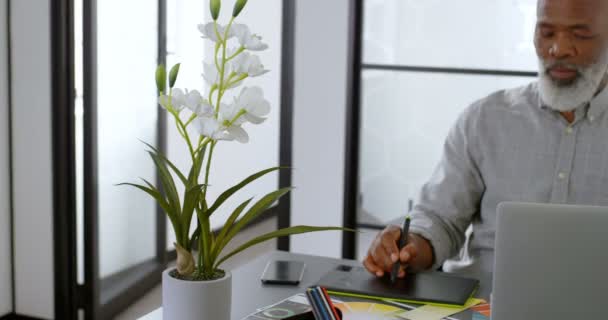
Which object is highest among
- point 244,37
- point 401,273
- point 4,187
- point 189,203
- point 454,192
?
point 244,37

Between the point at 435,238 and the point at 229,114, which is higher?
the point at 229,114

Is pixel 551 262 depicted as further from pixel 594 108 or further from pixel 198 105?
pixel 594 108

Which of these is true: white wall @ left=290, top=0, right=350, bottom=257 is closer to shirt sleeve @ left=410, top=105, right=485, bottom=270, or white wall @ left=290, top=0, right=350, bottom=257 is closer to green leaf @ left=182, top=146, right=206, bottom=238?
shirt sleeve @ left=410, top=105, right=485, bottom=270

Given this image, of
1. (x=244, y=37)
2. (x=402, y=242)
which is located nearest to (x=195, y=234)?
(x=244, y=37)

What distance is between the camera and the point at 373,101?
3.17 metres

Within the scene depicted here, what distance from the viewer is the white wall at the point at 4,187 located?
309 centimetres

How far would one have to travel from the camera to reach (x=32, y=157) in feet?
10.4

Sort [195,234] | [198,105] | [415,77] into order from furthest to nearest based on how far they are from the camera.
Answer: [415,77] < [195,234] < [198,105]

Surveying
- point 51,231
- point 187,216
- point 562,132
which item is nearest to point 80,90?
point 51,231

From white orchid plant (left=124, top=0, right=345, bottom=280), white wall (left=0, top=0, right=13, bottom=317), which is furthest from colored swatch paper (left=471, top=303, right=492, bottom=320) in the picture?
white wall (left=0, top=0, right=13, bottom=317)

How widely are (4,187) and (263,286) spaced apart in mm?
1954

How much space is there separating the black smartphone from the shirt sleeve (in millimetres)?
368

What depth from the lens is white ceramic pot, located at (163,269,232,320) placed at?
1.16 meters

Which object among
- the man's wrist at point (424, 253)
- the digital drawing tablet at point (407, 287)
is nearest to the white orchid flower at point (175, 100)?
the digital drawing tablet at point (407, 287)
